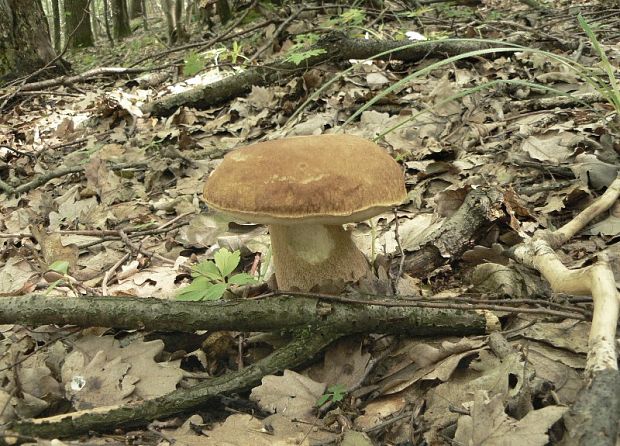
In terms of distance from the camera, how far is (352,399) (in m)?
1.66

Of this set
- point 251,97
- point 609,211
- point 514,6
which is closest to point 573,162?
point 609,211

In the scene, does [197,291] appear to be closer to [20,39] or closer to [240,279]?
[240,279]

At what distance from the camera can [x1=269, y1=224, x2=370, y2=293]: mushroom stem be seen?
199cm

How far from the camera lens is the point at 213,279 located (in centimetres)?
201

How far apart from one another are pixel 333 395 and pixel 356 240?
3.66 ft

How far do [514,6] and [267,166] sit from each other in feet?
25.2

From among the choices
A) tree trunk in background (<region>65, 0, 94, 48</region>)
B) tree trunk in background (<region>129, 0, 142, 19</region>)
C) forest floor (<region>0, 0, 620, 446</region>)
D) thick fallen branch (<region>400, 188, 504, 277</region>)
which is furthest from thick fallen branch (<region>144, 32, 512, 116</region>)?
tree trunk in background (<region>129, 0, 142, 19</region>)

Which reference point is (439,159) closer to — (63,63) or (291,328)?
(291,328)

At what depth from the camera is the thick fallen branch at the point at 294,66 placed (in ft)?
15.5

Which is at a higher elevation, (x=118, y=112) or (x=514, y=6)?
(x=514, y=6)

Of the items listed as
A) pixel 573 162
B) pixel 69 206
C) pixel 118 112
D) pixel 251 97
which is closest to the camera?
pixel 573 162

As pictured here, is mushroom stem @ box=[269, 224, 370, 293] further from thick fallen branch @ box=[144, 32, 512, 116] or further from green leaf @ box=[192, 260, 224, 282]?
thick fallen branch @ box=[144, 32, 512, 116]

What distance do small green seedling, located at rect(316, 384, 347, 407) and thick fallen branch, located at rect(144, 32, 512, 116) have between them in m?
3.67

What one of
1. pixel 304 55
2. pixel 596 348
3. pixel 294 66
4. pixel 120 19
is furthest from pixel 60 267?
pixel 120 19
